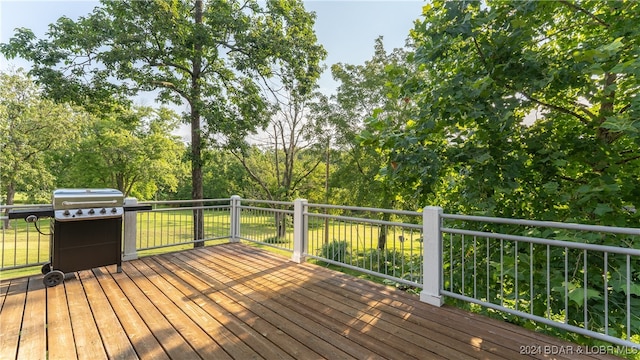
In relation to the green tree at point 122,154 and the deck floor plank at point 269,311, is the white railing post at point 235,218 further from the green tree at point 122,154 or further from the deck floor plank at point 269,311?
the green tree at point 122,154

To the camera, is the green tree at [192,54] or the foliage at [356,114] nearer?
the green tree at [192,54]

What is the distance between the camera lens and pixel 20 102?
15.3m

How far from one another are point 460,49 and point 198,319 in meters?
4.01

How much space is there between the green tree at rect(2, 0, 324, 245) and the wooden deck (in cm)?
340

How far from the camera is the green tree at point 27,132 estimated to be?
14828 mm

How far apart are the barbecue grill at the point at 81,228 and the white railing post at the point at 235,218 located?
2.24m

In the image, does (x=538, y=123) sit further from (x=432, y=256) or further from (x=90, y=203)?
(x=90, y=203)

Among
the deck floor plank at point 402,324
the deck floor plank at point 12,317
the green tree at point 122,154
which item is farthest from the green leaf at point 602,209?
the green tree at point 122,154

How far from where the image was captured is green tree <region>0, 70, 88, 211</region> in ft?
48.6

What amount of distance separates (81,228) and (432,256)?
4.13 metres

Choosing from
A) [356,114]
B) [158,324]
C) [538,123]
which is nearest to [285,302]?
[158,324]

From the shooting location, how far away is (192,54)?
23.0 ft

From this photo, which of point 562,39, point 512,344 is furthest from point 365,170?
point 512,344

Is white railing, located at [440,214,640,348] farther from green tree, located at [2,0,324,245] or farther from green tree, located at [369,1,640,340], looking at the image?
green tree, located at [2,0,324,245]
